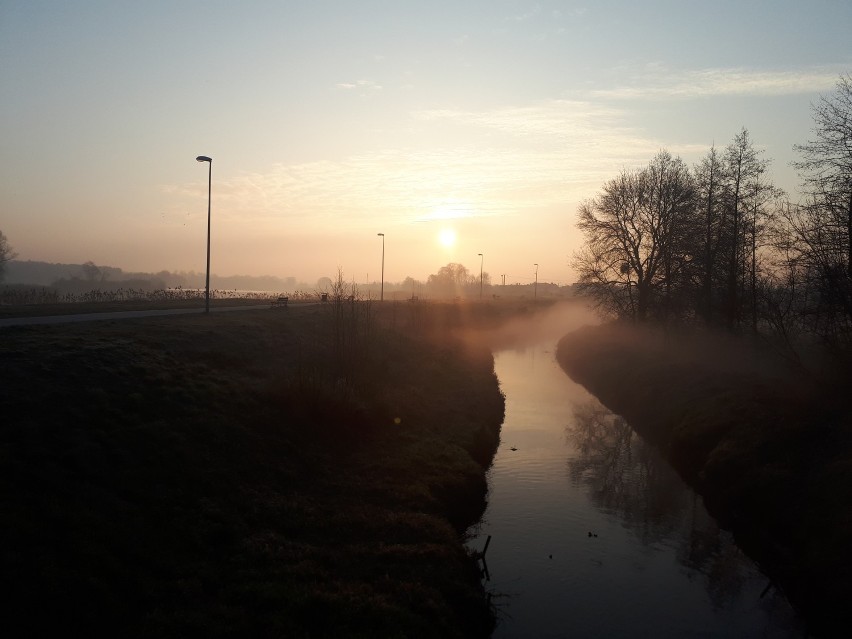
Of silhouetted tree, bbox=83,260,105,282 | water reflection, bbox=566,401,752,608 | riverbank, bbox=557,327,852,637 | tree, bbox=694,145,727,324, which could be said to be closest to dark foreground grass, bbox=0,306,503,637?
water reflection, bbox=566,401,752,608

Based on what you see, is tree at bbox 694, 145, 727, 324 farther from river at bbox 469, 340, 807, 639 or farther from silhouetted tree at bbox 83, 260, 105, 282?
silhouetted tree at bbox 83, 260, 105, 282

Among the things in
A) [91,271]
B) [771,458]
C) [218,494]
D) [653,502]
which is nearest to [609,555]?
[653,502]

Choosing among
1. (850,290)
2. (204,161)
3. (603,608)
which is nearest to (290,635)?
(603,608)

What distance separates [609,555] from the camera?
16594 mm

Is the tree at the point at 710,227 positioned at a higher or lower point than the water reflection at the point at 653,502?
higher

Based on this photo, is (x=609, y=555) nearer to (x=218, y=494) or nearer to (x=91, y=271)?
(x=218, y=494)

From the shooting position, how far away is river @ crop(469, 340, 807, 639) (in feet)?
43.2

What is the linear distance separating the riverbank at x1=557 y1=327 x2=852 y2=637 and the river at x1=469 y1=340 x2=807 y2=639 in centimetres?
64

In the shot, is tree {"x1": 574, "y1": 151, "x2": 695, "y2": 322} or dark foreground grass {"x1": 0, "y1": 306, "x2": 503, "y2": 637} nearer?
dark foreground grass {"x1": 0, "y1": 306, "x2": 503, "y2": 637}

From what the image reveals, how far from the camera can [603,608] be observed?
Result: 44.9 feet

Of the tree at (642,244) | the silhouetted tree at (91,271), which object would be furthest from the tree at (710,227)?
the silhouetted tree at (91,271)

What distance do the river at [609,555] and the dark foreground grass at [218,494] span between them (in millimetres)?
1238

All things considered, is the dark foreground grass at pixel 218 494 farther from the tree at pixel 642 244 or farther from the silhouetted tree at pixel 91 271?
the silhouetted tree at pixel 91 271

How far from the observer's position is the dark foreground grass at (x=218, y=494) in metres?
10.0
